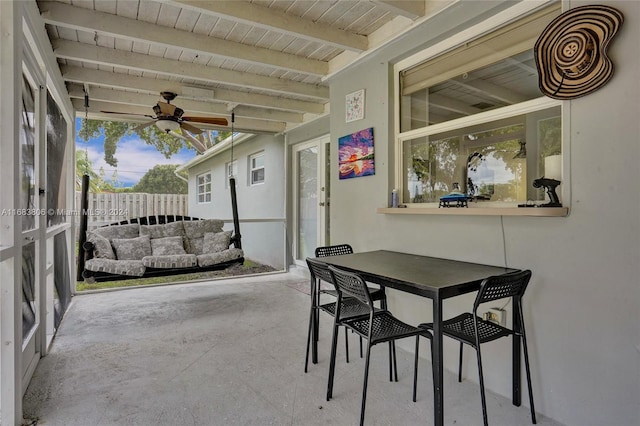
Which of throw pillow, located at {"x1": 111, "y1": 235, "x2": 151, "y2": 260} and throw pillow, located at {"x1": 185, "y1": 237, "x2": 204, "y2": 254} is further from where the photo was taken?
throw pillow, located at {"x1": 185, "y1": 237, "x2": 204, "y2": 254}

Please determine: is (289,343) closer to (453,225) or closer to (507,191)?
(453,225)

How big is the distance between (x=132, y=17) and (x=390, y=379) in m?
3.25

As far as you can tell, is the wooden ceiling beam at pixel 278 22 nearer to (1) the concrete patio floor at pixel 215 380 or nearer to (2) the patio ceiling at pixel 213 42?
(2) the patio ceiling at pixel 213 42

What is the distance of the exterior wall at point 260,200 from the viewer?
20.3 feet

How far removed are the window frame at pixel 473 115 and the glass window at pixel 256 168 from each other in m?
4.41

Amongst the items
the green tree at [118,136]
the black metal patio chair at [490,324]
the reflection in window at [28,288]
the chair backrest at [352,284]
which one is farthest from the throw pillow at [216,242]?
the green tree at [118,136]

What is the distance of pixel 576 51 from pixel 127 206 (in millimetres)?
7162

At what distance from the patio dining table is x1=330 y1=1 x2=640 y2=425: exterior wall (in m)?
0.12

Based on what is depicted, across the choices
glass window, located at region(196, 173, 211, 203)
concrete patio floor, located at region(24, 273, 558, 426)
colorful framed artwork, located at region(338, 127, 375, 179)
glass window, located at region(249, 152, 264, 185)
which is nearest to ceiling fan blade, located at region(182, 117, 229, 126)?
colorful framed artwork, located at region(338, 127, 375, 179)

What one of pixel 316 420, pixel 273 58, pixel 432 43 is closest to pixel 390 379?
pixel 316 420

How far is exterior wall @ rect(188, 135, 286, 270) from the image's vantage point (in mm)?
6199

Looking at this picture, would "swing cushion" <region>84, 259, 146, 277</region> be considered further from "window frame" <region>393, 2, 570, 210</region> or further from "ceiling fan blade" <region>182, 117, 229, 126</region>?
"window frame" <region>393, 2, 570, 210</region>

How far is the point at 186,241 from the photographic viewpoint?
501cm

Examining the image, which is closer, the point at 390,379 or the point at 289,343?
the point at 390,379
